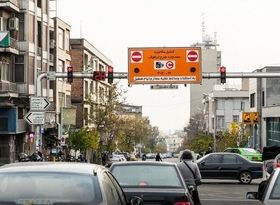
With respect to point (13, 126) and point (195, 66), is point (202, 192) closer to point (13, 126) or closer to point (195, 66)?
point (195, 66)

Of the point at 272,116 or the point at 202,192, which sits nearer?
the point at 202,192

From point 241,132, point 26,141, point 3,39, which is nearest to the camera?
point 3,39

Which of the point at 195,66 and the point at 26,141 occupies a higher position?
the point at 195,66

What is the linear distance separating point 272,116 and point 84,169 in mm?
59067

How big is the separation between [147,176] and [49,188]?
4.97m

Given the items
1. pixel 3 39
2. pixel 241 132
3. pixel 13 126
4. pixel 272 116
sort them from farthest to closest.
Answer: pixel 241 132
pixel 272 116
pixel 13 126
pixel 3 39

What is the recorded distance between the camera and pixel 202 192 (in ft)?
87.8

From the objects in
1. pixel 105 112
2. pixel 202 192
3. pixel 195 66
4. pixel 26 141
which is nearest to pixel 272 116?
pixel 105 112

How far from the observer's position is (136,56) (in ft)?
127

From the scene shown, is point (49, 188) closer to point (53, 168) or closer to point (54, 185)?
point (54, 185)

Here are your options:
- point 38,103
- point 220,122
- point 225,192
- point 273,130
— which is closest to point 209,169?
point 225,192

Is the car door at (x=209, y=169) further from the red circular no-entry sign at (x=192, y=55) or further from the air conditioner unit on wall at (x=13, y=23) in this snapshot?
the air conditioner unit on wall at (x=13, y=23)

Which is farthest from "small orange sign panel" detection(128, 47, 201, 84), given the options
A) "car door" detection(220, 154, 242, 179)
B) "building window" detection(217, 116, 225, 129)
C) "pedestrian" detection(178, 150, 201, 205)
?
"building window" detection(217, 116, 225, 129)

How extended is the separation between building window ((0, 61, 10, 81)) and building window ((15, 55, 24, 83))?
0.83 m
